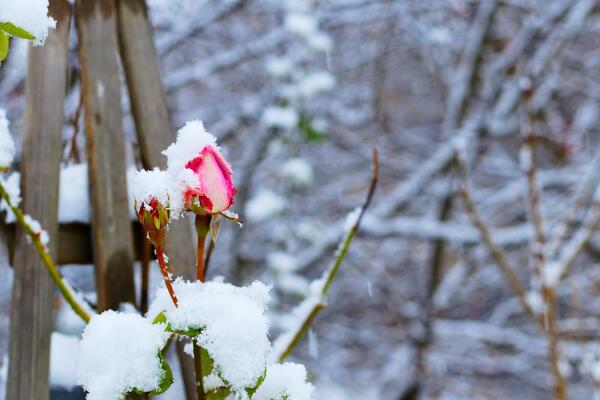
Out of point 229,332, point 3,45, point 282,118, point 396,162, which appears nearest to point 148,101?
point 3,45

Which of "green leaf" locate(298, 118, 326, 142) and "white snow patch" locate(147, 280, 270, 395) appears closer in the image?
"white snow patch" locate(147, 280, 270, 395)

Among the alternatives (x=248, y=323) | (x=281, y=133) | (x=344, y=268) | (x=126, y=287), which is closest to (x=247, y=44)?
(x=281, y=133)

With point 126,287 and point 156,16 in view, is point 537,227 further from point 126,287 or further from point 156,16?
point 156,16

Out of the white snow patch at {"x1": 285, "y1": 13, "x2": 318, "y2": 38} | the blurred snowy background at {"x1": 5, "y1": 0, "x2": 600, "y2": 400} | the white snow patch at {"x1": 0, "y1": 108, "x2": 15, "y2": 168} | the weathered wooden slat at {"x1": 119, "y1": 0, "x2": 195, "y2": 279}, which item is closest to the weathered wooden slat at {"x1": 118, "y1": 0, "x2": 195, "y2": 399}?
the weathered wooden slat at {"x1": 119, "y1": 0, "x2": 195, "y2": 279}

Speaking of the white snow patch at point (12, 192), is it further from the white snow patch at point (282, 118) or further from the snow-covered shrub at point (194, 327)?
the white snow patch at point (282, 118)

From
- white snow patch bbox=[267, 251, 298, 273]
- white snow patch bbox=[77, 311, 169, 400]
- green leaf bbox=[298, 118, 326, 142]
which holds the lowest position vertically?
white snow patch bbox=[77, 311, 169, 400]

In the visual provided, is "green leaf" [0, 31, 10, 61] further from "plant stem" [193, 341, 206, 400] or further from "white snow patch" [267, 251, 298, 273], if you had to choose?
"white snow patch" [267, 251, 298, 273]

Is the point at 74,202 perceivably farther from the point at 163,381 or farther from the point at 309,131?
the point at 309,131

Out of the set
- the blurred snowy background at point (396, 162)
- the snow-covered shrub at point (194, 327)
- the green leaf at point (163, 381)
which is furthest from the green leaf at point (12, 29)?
the blurred snowy background at point (396, 162)
